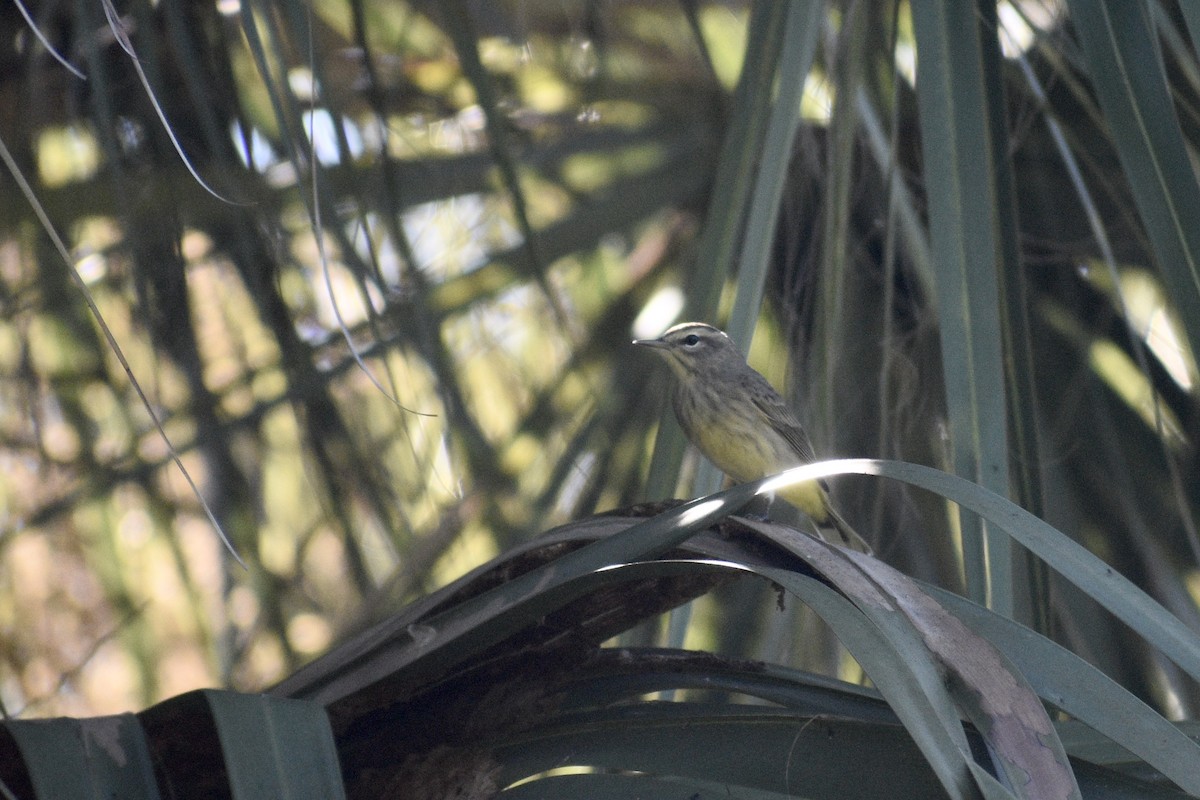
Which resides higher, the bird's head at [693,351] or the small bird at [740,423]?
the bird's head at [693,351]

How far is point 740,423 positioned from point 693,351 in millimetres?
350

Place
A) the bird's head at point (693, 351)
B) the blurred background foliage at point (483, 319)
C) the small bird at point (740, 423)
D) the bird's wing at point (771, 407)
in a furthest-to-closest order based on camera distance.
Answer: the bird's wing at point (771, 407)
the small bird at point (740, 423)
the bird's head at point (693, 351)
the blurred background foliage at point (483, 319)

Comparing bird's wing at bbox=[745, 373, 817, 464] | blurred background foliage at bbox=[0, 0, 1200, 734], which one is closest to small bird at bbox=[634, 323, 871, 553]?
bird's wing at bbox=[745, 373, 817, 464]

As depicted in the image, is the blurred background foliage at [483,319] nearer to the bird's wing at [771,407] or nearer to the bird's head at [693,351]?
the bird's head at [693,351]

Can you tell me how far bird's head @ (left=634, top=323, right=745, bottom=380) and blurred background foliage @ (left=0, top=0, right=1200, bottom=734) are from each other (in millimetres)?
94

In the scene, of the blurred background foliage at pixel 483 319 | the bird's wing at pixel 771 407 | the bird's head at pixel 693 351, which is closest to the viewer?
the blurred background foliage at pixel 483 319

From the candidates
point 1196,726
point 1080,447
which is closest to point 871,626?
point 1196,726

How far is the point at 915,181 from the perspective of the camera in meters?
3.57

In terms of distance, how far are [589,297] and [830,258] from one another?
183 cm

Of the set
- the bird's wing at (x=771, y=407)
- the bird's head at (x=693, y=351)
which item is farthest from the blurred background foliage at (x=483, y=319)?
the bird's wing at (x=771, y=407)

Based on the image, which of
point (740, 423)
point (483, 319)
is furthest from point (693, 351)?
point (483, 319)

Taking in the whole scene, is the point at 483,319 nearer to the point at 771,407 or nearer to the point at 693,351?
the point at 693,351

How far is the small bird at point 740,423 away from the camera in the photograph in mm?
3857

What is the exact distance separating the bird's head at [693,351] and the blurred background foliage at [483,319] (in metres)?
0.09
